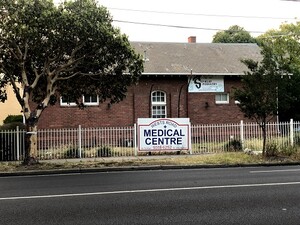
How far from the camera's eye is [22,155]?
17.1m

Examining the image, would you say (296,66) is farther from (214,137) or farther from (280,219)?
(280,219)

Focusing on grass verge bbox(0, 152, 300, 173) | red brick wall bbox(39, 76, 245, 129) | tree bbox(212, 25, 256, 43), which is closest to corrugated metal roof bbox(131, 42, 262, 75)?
red brick wall bbox(39, 76, 245, 129)

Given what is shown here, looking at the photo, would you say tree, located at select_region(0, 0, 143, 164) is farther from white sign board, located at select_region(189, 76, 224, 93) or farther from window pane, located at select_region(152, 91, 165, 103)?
white sign board, located at select_region(189, 76, 224, 93)

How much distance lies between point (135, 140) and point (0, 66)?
22.7 ft

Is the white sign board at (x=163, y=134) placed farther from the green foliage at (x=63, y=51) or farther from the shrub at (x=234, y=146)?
the green foliage at (x=63, y=51)

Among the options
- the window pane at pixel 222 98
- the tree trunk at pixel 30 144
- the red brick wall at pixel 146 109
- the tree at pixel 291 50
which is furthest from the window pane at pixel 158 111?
the tree trunk at pixel 30 144

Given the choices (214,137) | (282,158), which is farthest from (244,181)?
(214,137)

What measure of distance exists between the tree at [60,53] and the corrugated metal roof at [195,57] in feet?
30.0

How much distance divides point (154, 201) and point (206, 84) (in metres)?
19.8

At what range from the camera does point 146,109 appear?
2612cm

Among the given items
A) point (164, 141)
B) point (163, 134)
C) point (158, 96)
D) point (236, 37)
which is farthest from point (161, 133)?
point (236, 37)

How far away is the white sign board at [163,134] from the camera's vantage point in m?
18.2

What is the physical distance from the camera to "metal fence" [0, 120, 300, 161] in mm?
17062

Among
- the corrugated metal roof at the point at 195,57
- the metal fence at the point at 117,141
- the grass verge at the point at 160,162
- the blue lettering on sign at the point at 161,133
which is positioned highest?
the corrugated metal roof at the point at 195,57
